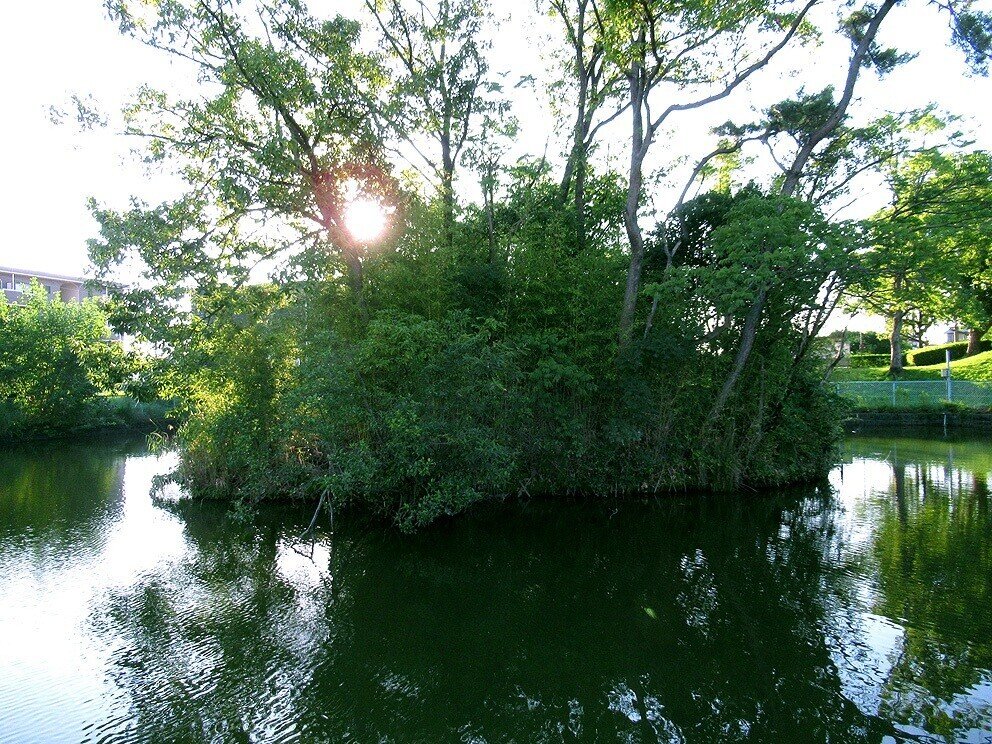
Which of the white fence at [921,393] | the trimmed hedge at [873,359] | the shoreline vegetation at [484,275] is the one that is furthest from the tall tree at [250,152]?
the trimmed hedge at [873,359]

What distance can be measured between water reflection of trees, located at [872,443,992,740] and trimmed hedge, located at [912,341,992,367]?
2709cm

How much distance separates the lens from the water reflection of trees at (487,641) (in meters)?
5.04

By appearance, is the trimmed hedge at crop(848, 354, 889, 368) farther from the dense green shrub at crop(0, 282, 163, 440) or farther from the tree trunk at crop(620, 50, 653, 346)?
the dense green shrub at crop(0, 282, 163, 440)

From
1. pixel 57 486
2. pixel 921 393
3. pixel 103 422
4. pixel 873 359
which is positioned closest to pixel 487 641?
pixel 57 486

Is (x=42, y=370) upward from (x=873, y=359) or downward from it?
downward

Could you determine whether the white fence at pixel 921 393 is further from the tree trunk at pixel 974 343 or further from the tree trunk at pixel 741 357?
the tree trunk at pixel 741 357

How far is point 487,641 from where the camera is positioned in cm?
660

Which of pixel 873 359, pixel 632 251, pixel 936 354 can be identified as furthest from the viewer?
pixel 873 359

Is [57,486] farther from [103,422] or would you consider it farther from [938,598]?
[938,598]

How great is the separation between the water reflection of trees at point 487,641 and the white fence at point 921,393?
2222 centimetres

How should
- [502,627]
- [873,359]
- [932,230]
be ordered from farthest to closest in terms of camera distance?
[873,359], [932,230], [502,627]

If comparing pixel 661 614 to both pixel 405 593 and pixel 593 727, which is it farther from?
pixel 405 593

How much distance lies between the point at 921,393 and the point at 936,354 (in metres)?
11.7

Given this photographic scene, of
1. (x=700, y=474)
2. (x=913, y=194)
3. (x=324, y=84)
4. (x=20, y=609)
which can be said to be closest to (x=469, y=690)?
(x=20, y=609)
